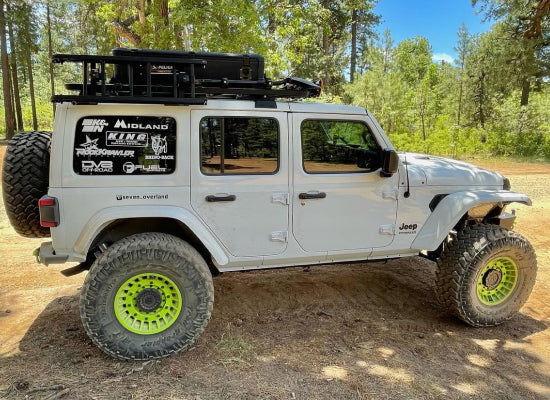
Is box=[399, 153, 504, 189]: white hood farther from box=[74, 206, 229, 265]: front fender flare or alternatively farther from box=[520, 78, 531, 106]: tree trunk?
box=[520, 78, 531, 106]: tree trunk

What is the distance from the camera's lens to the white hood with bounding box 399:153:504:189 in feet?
13.1

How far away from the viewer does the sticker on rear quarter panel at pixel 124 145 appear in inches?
127

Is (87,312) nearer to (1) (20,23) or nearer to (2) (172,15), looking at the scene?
(2) (172,15)

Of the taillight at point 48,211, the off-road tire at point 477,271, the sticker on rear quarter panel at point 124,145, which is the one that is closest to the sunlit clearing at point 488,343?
the off-road tire at point 477,271

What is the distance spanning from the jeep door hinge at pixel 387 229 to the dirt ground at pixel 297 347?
0.90 meters

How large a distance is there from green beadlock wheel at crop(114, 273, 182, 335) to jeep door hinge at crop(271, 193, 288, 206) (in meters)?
1.06

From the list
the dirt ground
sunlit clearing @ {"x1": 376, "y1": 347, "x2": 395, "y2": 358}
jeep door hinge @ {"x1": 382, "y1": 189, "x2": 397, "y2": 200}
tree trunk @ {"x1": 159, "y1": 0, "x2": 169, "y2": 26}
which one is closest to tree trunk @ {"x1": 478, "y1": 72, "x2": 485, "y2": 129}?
tree trunk @ {"x1": 159, "y1": 0, "x2": 169, "y2": 26}

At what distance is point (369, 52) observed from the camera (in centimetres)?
2327

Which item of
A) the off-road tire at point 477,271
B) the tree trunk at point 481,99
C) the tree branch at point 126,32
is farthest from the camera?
the tree trunk at point 481,99

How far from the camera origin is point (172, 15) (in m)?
9.09

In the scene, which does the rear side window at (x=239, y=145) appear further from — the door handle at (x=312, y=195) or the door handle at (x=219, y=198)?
the door handle at (x=312, y=195)

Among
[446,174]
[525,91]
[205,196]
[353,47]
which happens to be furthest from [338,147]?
[353,47]

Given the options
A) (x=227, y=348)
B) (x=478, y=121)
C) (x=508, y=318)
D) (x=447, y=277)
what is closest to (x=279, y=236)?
(x=227, y=348)

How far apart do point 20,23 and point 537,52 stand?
85.0 feet
